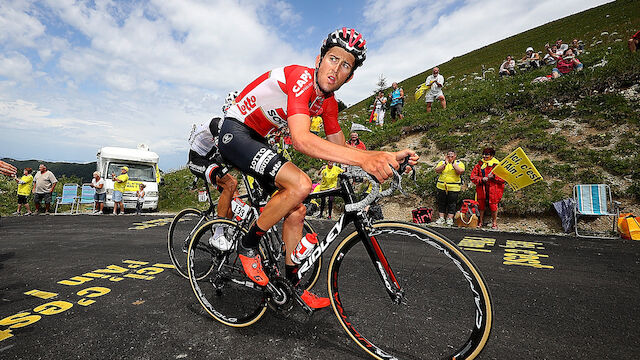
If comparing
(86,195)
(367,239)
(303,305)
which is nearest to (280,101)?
(367,239)

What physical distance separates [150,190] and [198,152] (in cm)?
1173

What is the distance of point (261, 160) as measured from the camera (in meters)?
2.40

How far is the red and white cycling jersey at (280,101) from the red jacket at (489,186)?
7.21m

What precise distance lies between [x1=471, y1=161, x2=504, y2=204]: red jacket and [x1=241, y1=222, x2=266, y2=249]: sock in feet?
25.8

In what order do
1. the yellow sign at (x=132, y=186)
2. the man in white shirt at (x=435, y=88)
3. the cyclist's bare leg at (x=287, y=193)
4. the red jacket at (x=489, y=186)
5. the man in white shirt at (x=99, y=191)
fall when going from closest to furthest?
the cyclist's bare leg at (x=287, y=193)
the red jacket at (x=489, y=186)
the man in white shirt at (x=99, y=191)
the yellow sign at (x=132, y=186)
the man in white shirt at (x=435, y=88)

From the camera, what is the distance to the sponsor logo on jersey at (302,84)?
2242mm

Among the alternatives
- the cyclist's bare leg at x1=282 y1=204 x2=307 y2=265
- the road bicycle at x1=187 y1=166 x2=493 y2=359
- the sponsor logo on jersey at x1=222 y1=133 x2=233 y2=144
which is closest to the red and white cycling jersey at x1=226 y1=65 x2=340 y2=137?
the sponsor logo on jersey at x1=222 y1=133 x2=233 y2=144

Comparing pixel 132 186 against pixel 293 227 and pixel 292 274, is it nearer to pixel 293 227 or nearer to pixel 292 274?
pixel 293 227

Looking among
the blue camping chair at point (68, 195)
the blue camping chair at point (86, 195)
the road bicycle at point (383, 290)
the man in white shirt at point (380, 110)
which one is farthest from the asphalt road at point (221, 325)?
the man in white shirt at point (380, 110)

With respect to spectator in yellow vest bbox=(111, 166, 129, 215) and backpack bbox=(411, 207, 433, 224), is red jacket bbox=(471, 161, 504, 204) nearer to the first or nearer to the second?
backpack bbox=(411, 207, 433, 224)

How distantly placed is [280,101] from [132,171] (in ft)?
49.5

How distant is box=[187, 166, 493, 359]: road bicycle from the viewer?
1.86 meters

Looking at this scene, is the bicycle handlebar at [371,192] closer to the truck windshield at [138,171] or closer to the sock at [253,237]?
the sock at [253,237]

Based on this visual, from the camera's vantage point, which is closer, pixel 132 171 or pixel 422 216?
pixel 422 216
